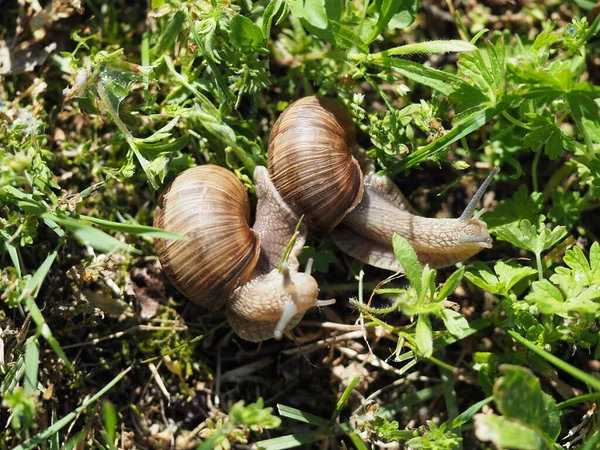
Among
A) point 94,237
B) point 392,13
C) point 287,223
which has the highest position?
point 392,13

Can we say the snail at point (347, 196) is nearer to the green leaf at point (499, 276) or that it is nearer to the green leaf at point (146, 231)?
the green leaf at point (499, 276)

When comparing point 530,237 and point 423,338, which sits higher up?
point 530,237

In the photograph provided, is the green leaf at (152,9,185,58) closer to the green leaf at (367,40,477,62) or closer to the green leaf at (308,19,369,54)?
the green leaf at (308,19,369,54)

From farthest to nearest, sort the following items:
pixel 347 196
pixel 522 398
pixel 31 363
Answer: pixel 347 196
pixel 31 363
pixel 522 398

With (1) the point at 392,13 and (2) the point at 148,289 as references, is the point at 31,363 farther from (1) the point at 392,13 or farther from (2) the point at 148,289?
(1) the point at 392,13

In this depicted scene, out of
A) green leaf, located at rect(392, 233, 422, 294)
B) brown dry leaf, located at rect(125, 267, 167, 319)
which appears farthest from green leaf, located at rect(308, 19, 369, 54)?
brown dry leaf, located at rect(125, 267, 167, 319)

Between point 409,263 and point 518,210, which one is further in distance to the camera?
point 518,210

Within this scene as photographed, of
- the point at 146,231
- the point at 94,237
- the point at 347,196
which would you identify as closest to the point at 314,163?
the point at 347,196

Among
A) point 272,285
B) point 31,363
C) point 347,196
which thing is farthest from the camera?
point 347,196
